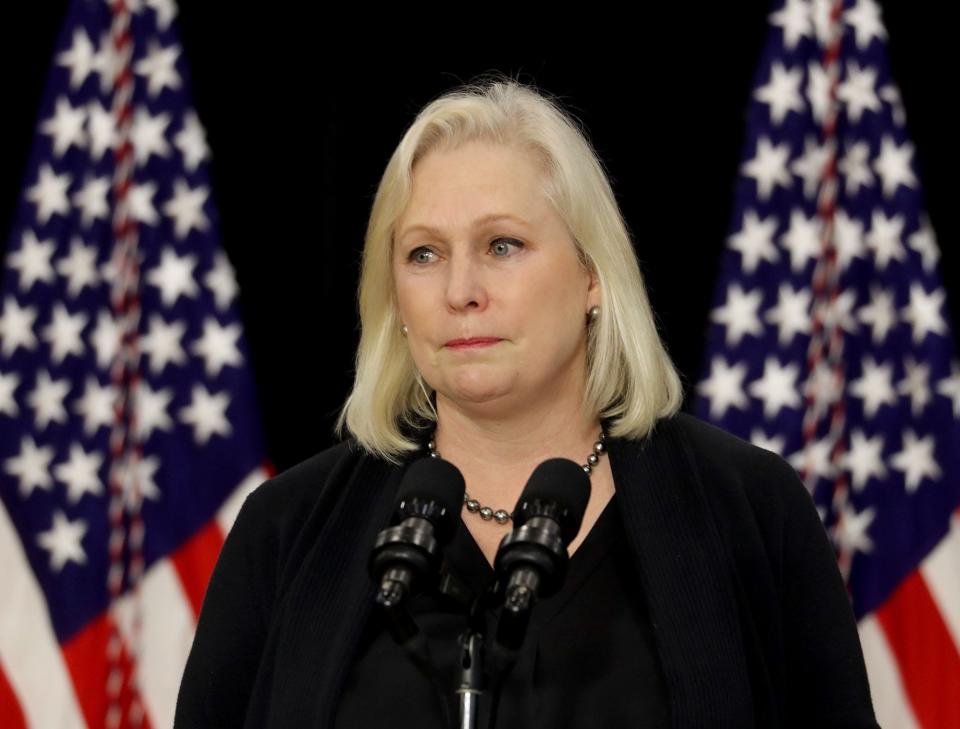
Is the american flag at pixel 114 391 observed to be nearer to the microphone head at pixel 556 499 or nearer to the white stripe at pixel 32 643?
the white stripe at pixel 32 643

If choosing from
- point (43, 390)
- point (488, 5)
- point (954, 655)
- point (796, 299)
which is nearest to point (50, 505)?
point (43, 390)

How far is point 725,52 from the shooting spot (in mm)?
3258

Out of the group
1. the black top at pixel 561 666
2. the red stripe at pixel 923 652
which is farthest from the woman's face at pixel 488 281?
the red stripe at pixel 923 652

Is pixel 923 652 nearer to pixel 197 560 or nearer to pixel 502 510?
pixel 502 510

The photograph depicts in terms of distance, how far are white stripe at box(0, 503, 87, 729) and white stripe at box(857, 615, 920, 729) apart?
182 cm

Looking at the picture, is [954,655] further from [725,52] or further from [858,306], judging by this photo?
[725,52]

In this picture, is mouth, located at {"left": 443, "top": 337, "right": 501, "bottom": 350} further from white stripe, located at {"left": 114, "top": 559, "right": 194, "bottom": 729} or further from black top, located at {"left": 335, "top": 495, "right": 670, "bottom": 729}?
white stripe, located at {"left": 114, "top": 559, "right": 194, "bottom": 729}

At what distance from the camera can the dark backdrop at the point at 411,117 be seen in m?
3.20

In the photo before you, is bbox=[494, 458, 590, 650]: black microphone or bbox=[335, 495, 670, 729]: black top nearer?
bbox=[494, 458, 590, 650]: black microphone

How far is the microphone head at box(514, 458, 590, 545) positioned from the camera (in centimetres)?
128

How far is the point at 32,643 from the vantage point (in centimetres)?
303

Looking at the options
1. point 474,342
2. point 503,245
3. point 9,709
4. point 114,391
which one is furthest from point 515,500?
point 9,709

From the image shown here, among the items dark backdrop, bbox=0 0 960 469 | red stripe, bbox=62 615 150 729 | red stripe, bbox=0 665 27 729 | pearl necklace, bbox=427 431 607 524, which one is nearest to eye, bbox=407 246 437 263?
pearl necklace, bbox=427 431 607 524

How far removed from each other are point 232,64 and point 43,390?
964 mm
